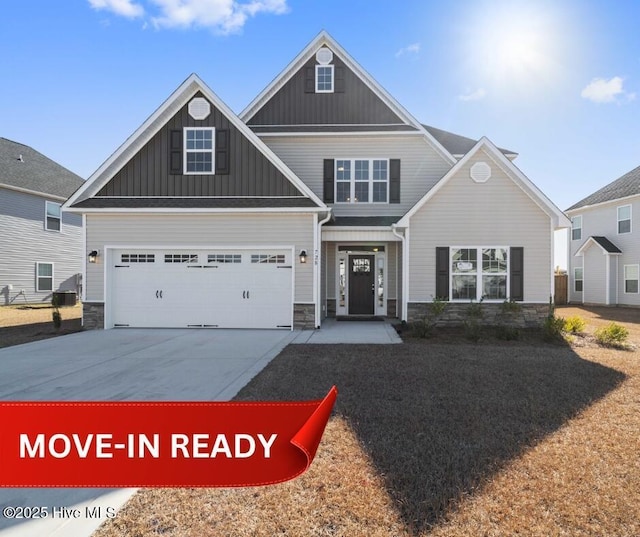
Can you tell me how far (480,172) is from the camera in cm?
1214

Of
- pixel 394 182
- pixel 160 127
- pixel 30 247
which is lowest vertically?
pixel 30 247

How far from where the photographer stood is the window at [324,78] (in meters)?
14.6

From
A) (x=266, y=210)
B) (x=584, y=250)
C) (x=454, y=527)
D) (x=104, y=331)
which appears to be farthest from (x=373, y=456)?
(x=584, y=250)

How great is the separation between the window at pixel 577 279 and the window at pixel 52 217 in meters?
30.2

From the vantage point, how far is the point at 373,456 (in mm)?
3729

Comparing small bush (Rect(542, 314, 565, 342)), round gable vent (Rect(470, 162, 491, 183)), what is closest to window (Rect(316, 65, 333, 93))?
round gable vent (Rect(470, 162, 491, 183))

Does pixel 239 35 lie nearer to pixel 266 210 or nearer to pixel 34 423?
pixel 266 210

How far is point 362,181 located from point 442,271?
14.3ft

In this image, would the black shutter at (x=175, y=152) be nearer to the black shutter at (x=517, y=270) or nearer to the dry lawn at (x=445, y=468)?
the dry lawn at (x=445, y=468)

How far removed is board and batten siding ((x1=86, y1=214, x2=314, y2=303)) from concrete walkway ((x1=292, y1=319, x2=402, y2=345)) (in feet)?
3.76

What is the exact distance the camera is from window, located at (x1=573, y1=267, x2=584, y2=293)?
2439 cm

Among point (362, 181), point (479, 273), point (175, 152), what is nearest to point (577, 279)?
point (479, 273)

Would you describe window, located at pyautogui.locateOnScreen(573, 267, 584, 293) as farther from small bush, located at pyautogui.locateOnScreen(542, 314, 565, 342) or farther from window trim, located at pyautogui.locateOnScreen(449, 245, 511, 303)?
small bush, located at pyautogui.locateOnScreen(542, 314, 565, 342)

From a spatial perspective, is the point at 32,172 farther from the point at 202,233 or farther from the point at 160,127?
the point at 202,233
